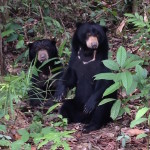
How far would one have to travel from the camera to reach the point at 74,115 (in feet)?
20.9

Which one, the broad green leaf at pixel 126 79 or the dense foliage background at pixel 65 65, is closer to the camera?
the broad green leaf at pixel 126 79

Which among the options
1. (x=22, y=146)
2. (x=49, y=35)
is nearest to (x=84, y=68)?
(x=22, y=146)

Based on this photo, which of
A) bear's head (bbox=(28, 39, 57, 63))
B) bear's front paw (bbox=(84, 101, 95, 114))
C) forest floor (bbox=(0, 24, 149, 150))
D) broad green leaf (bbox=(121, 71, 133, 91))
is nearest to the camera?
broad green leaf (bbox=(121, 71, 133, 91))

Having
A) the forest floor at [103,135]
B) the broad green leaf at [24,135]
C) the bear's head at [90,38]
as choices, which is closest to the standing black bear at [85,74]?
the bear's head at [90,38]

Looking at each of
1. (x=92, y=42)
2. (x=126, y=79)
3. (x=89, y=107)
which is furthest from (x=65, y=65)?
(x=126, y=79)

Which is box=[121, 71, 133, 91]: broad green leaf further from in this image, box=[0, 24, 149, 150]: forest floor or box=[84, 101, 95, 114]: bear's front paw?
box=[84, 101, 95, 114]: bear's front paw

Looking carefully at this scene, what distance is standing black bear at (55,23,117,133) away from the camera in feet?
20.0

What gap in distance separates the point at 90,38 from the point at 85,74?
52 centimetres

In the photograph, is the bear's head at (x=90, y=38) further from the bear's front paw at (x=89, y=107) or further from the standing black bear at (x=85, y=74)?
the bear's front paw at (x=89, y=107)

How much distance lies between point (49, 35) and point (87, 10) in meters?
1.65

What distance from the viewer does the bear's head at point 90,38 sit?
6.33 meters

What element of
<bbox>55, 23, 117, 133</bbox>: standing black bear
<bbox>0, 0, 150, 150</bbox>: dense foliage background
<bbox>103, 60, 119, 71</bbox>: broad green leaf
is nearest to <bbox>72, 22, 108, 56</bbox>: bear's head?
<bbox>55, 23, 117, 133</bbox>: standing black bear

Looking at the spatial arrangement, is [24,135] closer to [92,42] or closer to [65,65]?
[92,42]

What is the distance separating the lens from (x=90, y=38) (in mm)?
6379
